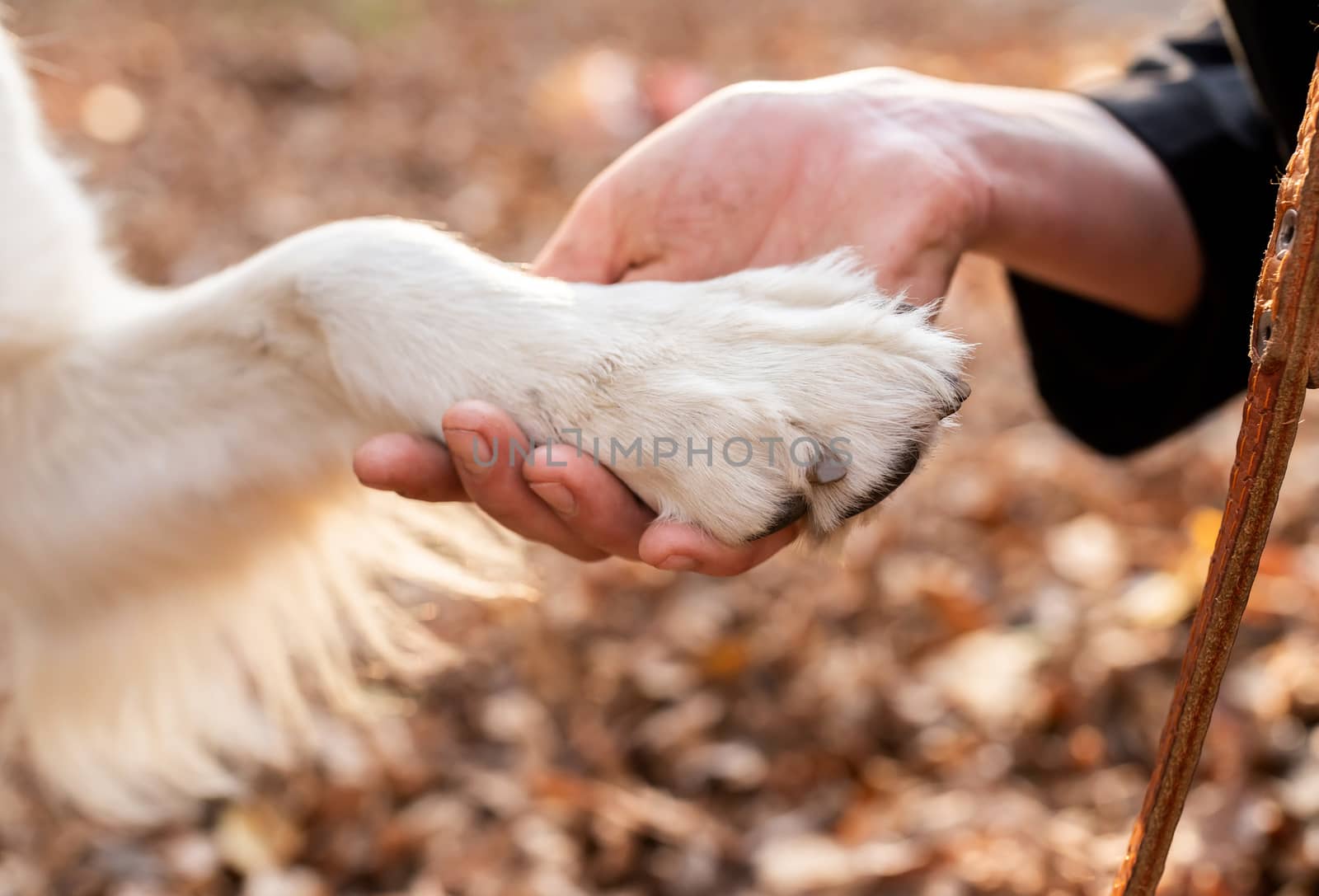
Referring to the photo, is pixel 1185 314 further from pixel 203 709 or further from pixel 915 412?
pixel 203 709

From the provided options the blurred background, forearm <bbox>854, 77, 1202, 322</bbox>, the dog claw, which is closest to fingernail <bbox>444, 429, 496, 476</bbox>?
the dog claw

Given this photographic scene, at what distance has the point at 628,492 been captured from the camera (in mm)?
1482

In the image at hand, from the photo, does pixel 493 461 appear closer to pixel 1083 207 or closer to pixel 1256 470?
pixel 1256 470

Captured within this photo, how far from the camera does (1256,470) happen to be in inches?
40.4

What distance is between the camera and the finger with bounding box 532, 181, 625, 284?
184 cm

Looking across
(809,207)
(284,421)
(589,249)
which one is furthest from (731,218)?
(284,421)

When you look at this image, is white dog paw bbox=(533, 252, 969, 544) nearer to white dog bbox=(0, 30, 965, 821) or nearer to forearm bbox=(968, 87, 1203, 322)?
white dog bbox=(0, 30, 965, 821)

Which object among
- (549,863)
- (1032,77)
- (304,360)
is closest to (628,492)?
(304,360)

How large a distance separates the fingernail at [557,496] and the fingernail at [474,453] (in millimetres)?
69

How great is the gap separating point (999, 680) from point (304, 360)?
1.71 metres

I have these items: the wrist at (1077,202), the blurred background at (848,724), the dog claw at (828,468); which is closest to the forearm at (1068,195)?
the wrist at (1077,202)

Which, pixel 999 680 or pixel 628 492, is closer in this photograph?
pixel 628 492

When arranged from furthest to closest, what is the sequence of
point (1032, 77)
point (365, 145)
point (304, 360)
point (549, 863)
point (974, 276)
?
point (1032, 77) < point (365, 145) < point (974, 276) < point (549, 863) < point (304, 360)

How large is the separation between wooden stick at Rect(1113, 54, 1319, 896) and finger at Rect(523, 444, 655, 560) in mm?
677
